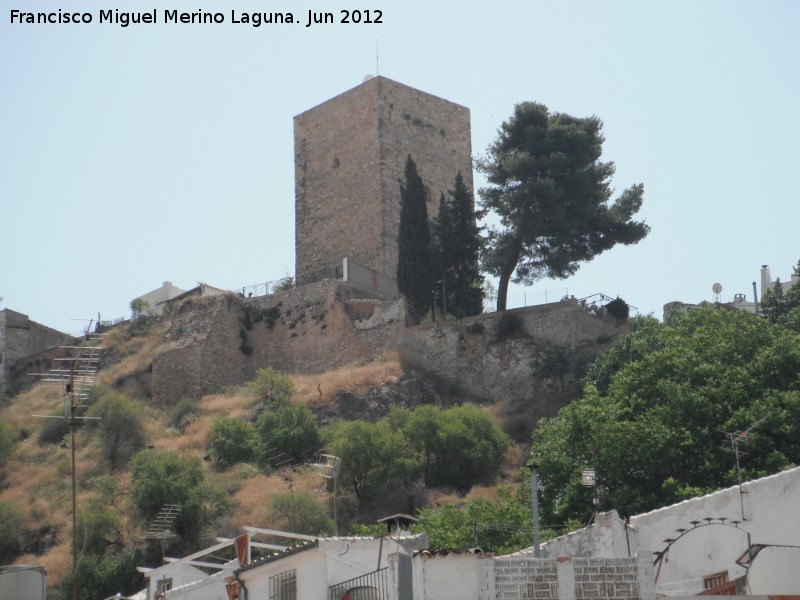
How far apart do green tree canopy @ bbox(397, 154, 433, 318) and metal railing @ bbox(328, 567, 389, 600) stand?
78.9 feet

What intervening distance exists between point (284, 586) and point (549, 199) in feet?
74.7

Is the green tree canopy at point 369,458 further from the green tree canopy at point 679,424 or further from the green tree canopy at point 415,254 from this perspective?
the green tree canopy at point 415,254

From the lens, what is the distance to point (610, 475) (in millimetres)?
28297

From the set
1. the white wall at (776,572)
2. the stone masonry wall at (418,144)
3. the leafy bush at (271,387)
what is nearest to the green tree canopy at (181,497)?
the leafy bush at (271,387)

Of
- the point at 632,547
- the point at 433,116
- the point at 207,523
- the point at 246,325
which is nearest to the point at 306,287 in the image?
the point at 246,325

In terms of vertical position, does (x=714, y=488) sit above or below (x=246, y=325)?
below

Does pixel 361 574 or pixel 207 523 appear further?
pixel 207 523

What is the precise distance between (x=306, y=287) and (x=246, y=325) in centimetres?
230

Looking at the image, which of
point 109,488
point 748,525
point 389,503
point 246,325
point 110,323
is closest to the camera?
point 748,525

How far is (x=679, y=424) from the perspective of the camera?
28688mm

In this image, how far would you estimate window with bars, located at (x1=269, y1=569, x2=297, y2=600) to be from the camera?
19.6 m

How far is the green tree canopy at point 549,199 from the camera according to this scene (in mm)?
41219

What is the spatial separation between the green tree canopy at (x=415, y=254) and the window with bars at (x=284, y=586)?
76.4 ft

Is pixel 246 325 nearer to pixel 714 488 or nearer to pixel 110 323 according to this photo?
pixel 110 323
